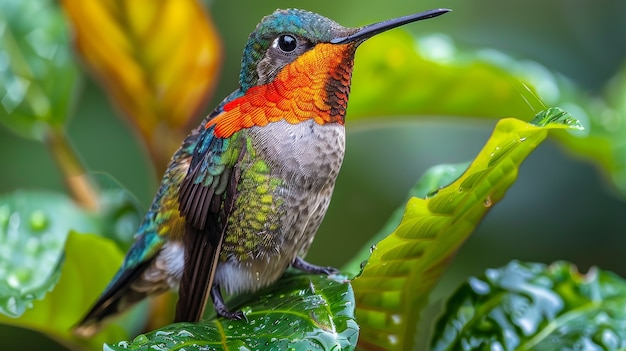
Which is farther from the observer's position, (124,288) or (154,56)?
(154,56)

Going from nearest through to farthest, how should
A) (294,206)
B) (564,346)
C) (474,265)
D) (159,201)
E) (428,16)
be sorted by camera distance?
(428,16) → (294,206) → (159,201) → (564,346) → (474,265)

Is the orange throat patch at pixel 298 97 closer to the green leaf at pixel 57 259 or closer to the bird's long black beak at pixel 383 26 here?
the bird's long black beak at pixel 383 26

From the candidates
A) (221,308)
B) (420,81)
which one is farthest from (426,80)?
(221,308)

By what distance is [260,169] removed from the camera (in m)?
1.55

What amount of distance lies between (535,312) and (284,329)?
805mm

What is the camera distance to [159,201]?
1.72 m

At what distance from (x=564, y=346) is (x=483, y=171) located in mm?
666

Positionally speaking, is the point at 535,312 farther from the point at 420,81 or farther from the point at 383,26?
the point at 383,26

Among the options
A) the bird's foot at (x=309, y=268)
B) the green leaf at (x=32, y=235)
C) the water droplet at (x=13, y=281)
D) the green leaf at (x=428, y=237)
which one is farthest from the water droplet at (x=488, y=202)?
the water droplet at (x=13, y=281)

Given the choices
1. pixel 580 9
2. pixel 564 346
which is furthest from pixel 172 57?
pixel 580 9

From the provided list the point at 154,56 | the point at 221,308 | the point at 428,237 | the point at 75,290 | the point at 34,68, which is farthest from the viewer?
the point at 34,68

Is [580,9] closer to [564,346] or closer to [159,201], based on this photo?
[564,346]

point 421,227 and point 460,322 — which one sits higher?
point 421,227

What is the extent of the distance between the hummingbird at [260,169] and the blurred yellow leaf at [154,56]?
0.36m
